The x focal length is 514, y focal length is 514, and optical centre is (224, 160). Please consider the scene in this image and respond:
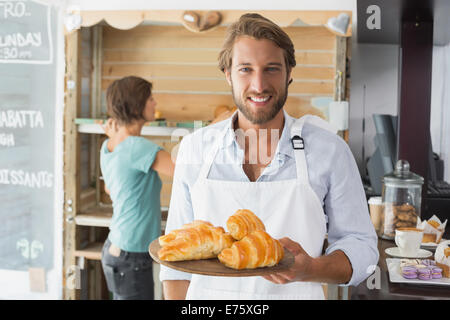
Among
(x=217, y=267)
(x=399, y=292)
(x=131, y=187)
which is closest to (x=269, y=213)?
(x=217, y=267)

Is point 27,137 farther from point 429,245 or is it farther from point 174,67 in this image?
point 429,245

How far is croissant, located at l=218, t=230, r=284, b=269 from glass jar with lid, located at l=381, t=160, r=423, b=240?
104 centimetres

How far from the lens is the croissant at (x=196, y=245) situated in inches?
34.4

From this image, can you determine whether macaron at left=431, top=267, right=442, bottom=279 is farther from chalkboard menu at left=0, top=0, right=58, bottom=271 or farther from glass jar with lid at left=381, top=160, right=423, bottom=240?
chalkboard menu at left=0, top=0, right=58, bottom=271

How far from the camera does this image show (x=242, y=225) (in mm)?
926

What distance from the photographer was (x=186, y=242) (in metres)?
0.88

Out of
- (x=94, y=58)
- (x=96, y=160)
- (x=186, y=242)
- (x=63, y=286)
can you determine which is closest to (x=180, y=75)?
(x=94, y=58)

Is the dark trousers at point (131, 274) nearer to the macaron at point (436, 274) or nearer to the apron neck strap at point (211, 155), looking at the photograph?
the apron neck strap at point (211, 155)

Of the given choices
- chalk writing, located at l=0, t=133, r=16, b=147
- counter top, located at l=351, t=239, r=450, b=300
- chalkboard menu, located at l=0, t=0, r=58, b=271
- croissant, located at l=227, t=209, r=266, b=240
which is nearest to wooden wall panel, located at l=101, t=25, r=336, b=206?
chalkboard menu, located at l=0, t=0, r=58, b=271

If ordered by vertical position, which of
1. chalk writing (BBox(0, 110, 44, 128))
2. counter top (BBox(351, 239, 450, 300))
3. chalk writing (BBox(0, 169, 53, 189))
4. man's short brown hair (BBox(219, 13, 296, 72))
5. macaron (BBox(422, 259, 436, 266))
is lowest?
counter top (BBox(351, 239, 450, 300))

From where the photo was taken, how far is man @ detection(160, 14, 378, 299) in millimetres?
1045

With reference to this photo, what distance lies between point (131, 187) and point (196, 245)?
116 cm
